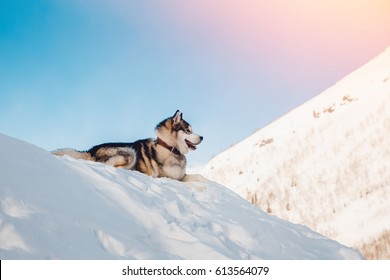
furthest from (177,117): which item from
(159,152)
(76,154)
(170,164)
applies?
(76,154)

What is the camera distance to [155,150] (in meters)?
8.98

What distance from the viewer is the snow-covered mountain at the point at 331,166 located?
1260 cm

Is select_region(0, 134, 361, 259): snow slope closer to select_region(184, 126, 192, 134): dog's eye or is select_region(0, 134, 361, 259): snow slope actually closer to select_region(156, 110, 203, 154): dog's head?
select_region(156, 110, 203, 154): dog's head

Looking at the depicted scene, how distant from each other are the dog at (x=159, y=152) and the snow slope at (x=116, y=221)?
188 centimetres

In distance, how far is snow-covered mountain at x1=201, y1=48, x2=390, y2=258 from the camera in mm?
12602

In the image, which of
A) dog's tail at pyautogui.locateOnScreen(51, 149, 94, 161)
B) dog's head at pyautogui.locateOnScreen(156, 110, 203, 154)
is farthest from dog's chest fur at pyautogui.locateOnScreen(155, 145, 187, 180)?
dog's tail at pyautogui.locateOnScreen(51, 149, 94, 161)

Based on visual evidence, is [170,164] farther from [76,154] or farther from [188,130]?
[76,154]

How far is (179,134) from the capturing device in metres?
9.05

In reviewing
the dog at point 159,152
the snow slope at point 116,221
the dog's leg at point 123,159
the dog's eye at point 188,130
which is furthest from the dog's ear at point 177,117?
the snow slope at point 116,221

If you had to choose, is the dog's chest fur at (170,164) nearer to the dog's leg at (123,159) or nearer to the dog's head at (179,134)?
the dog's head at (179,134)

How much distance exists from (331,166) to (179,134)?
415 inches
